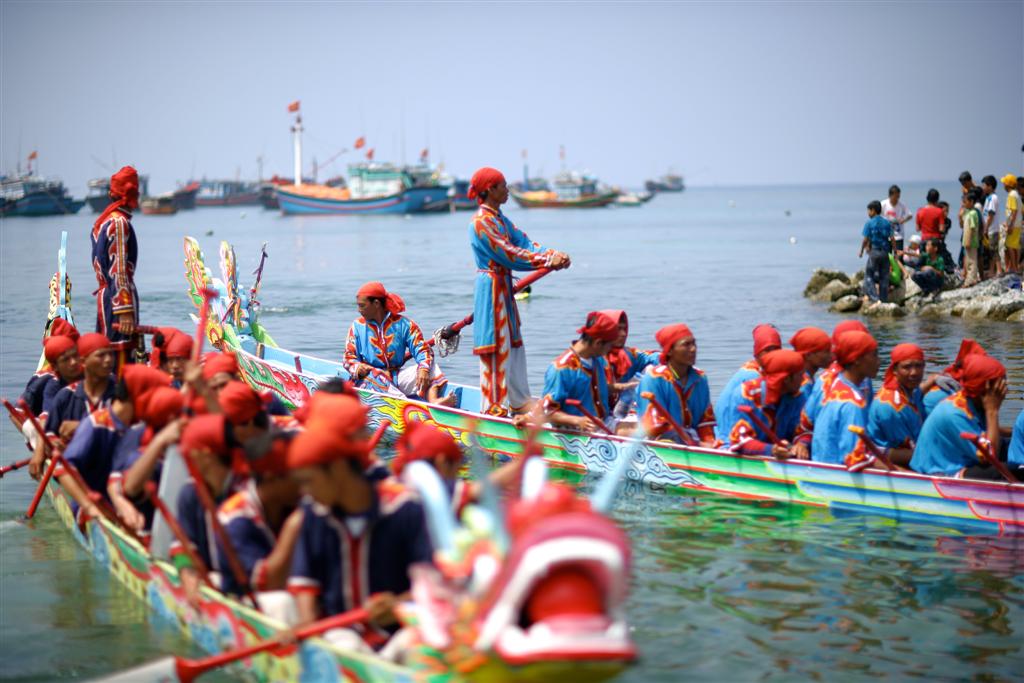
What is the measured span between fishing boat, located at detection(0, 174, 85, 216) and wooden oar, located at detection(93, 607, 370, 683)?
101228 millimetres

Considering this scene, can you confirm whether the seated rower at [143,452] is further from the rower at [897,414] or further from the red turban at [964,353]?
the red turban at [964,353]

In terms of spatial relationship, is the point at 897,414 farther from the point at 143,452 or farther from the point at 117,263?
the point at 117,263

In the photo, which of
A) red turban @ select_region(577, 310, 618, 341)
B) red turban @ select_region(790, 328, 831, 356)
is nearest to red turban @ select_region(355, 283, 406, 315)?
red turban @ select_region(577, 310, 618, 341)

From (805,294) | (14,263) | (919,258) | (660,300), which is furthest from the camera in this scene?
(14,263)

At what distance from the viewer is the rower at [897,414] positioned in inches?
336

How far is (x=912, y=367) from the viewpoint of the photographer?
8336 mm

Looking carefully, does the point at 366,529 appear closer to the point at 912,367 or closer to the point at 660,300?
the point at 912,367

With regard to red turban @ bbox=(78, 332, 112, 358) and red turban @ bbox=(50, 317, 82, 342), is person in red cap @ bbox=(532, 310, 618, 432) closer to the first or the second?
red turban @ bbox=(78, 332, 112, 358)

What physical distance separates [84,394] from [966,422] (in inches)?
244

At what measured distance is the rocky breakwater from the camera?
20625mm

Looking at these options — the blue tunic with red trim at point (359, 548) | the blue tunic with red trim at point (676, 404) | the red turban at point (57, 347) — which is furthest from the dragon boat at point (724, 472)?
the red turban at point (57, 347)

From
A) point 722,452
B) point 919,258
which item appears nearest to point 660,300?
point 919,258

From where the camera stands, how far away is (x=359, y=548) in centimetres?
503

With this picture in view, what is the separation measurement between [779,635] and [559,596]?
358cm
